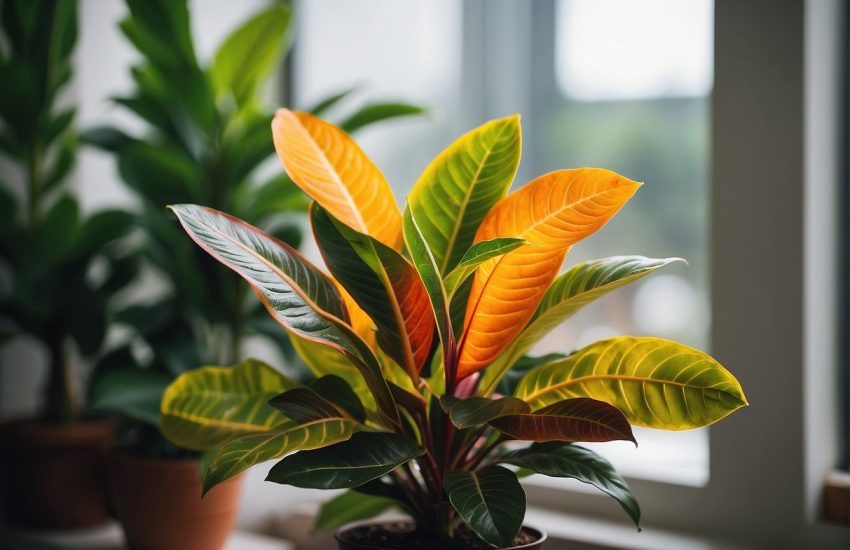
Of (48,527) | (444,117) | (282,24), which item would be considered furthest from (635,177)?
(48,527)

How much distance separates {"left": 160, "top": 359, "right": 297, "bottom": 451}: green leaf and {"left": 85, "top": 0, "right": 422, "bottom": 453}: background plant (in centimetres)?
30

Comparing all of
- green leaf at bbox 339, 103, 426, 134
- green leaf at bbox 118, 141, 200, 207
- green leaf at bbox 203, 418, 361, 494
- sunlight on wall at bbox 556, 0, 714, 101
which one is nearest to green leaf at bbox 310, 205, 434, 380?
green leaf at bbox 203, 418, 361, 494

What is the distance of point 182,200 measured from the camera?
1364 millimetres

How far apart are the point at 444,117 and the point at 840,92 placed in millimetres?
831

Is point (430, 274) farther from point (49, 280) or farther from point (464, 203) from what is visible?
point (49, 280)

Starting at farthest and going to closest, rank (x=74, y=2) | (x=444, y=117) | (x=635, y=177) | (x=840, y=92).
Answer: (x=444, y=117) → (x=635, y=177) → (x=74, y=2) → (x=840, y=92)

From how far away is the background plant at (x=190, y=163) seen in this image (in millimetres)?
1292

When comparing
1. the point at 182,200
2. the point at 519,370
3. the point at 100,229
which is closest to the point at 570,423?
the point at 519,370

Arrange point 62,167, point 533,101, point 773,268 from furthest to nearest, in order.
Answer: point 533,101 → point 62,167 → point 773,268

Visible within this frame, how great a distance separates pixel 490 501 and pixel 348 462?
0.15m

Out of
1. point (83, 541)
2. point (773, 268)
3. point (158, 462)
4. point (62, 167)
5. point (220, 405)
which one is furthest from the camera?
point (62, 167)

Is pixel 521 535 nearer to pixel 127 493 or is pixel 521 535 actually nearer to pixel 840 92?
pixel 127 493

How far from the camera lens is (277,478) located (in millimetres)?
794

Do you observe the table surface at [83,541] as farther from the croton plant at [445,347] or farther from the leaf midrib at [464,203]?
the leaf midrib at [464,203]
